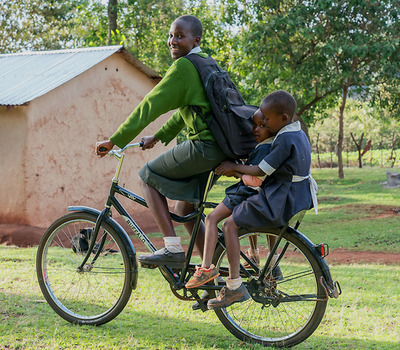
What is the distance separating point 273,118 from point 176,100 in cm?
63

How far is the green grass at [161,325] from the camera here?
3.92 m

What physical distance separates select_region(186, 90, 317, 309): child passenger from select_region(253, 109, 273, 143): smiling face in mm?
29

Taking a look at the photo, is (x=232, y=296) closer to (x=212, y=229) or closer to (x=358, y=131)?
(x=212, y=229)

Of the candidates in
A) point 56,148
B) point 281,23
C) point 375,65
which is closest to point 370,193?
point 375,65

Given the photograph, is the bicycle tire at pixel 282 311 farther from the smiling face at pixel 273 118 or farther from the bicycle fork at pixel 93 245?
the bicycle fork at pixel 93 245

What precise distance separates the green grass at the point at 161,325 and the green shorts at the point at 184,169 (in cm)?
101

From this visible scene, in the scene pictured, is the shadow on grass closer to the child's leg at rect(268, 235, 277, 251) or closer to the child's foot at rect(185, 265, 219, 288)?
the child's foot at rect(185, 265, 219, 288)

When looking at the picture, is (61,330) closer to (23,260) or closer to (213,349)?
(213,349)

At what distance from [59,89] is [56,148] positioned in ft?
4.00

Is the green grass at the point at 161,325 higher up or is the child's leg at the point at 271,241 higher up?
the child's leg at the point at 271,241

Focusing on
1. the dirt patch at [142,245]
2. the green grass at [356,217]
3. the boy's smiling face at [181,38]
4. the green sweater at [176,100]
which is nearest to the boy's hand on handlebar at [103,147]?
the green sweater at [176,100]

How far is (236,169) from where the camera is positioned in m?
3.71

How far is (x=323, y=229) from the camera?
13.0m

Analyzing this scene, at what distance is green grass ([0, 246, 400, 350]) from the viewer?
12.8 ft
